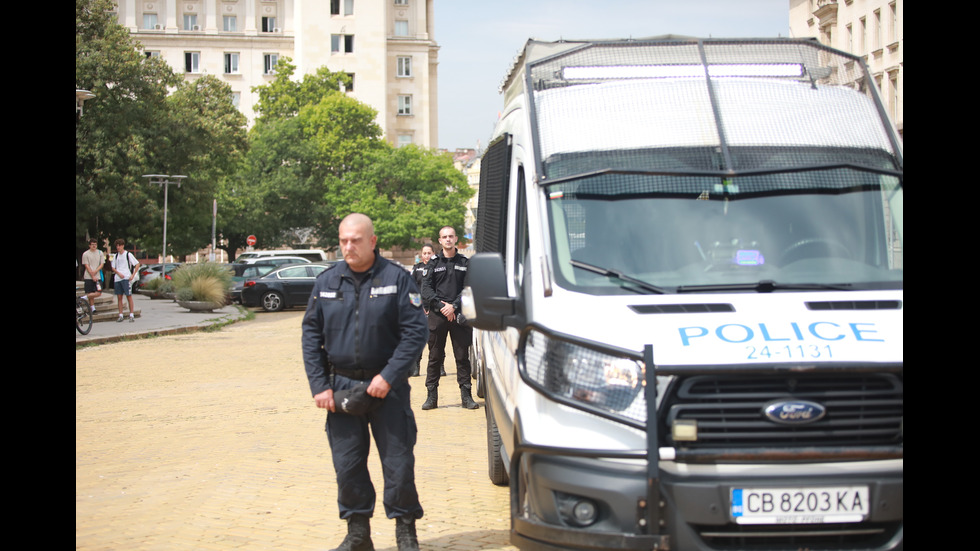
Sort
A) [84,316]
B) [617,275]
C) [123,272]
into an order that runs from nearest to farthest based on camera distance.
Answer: [617,275] < [84,316] < [123,272]

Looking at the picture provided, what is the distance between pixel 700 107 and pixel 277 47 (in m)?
99.3

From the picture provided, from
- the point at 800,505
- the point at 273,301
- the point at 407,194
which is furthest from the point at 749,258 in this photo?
the point at 407,194

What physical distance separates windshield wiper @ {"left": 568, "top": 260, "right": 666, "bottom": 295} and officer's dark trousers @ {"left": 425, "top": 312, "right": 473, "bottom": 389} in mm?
6579

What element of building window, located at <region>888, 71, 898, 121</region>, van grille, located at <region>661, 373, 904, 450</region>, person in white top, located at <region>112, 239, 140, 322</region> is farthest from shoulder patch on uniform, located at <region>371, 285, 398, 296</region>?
building window, located at <region>888, 71, 898, 121</region>

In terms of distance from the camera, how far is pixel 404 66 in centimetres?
10081

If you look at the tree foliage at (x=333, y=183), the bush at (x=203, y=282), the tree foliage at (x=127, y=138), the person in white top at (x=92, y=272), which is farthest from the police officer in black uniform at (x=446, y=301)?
the tree foliage at (x=333, y=183)

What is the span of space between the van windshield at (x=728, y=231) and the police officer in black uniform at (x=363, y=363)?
106 centimetres

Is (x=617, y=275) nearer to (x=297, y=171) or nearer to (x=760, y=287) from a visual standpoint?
(x=760, y=287)

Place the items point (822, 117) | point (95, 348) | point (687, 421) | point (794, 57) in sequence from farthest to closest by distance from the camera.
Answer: point (95, 348) < point (794, 57) < point (822, 117) < point (687, 421)

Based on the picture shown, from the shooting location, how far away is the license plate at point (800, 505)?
14.5 feet
